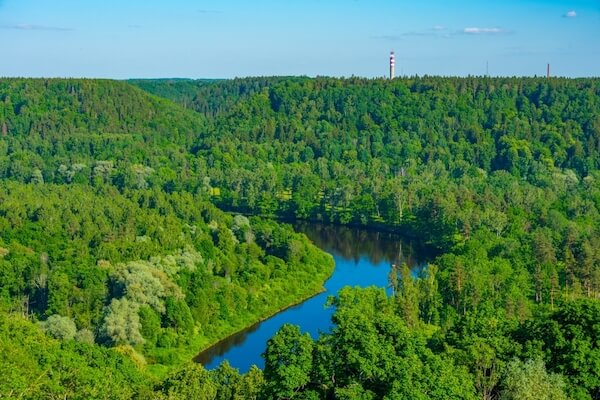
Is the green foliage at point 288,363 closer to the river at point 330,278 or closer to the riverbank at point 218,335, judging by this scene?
the river at point 330,278

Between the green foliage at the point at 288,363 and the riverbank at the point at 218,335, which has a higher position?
the green foliage at the point at 288,363

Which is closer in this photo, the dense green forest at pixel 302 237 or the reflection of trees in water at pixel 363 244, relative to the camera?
the dense green forest at pixel 302 237

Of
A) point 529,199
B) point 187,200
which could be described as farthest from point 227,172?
point 529,199

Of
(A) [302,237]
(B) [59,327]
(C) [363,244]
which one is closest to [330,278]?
(A) [302,237]

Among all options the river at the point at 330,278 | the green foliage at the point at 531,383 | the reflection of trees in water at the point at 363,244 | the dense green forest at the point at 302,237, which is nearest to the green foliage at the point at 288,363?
the dense green forest at the point at 302,237

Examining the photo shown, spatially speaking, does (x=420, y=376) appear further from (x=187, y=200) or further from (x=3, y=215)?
(x=187, y=200)

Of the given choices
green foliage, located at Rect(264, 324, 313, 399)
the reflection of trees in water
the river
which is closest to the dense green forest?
green foliage, located at Rect(264, 324, 313, 399)

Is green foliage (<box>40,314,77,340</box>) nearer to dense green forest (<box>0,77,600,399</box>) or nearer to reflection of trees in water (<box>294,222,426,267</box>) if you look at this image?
dense green forest (<box>0,77,600,399</box>)
